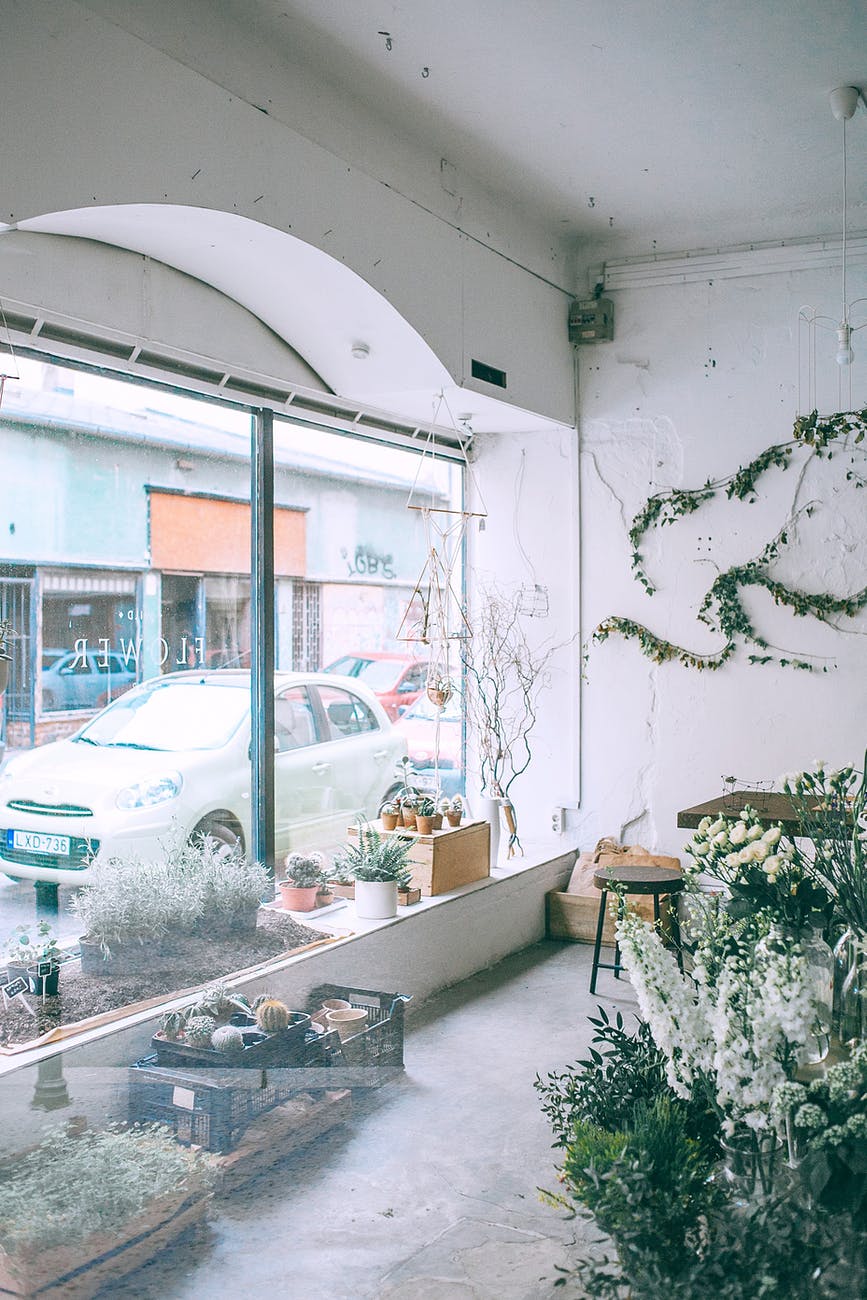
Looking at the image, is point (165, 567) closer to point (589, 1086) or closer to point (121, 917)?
point (121, 917)

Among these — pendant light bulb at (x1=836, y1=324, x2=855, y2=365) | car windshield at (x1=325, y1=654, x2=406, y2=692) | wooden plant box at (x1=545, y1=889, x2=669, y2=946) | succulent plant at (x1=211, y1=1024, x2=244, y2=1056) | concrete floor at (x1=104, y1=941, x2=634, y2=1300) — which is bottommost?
concrete floor at (x1=104, y1=941, x2=634, y2=1300)

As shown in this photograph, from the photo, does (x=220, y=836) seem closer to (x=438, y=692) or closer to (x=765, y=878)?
(x=438, y=692)

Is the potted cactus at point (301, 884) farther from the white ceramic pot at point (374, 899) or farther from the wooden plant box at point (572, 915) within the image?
the wooden plant box at point (572, 915)

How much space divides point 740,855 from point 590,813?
442 cm

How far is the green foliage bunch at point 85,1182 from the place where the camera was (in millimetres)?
2832

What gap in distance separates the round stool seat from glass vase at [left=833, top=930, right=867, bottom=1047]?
2670 millimetres

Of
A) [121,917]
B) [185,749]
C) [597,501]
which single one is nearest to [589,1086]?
[121,917]

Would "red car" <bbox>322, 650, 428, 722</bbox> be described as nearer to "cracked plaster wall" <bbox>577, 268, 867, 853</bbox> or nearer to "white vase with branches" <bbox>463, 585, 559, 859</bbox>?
"white vase with branches" <bbox>463, 585, 559, 859</bbox>

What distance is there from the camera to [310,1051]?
12.7ft

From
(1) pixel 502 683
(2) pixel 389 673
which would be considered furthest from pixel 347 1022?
(1) pixel 502 683

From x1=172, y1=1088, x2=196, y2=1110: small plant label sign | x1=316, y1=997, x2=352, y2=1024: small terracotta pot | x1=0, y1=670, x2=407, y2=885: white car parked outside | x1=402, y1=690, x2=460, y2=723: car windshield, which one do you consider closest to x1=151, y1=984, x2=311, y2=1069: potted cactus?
x1=172, y1=1088, x2=196, y2=1110: small plant label sign

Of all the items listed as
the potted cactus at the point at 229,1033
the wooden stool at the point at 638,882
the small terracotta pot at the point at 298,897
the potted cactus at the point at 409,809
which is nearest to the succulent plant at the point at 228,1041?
the potted cactus at the point at 229,1033

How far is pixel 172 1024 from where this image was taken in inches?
146

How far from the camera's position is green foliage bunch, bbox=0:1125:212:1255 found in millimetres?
2832
